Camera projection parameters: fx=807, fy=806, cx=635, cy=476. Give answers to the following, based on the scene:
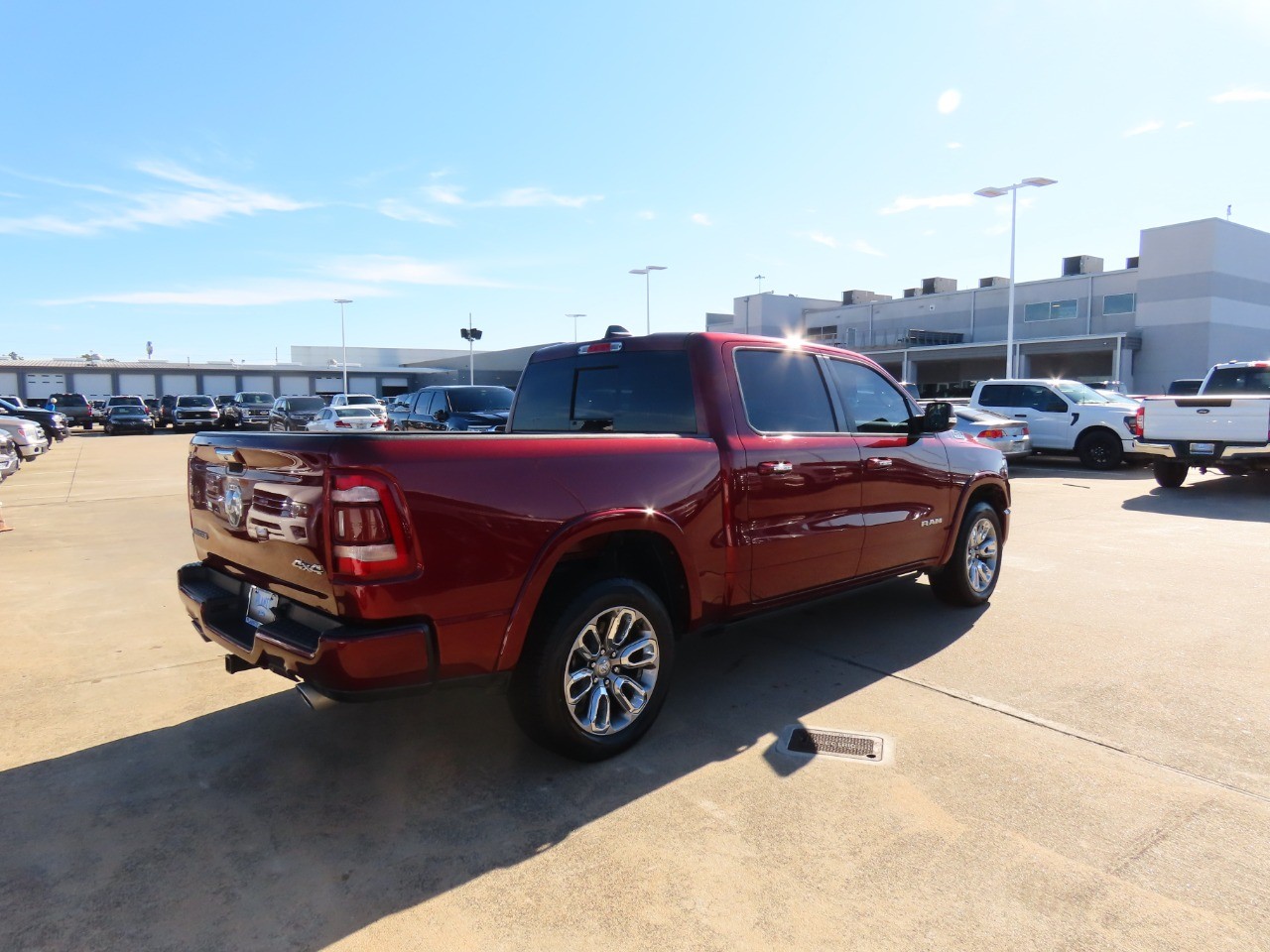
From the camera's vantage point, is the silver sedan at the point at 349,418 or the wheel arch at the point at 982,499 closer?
the wheel arch at the point at 982,499

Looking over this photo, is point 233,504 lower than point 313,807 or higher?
higher

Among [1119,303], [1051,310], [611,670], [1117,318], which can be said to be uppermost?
[1119,303]

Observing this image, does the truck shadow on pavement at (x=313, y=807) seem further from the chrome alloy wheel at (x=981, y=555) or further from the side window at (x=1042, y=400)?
the side window at (x=1042, y=400)

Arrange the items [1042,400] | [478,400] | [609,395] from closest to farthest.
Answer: [609,395] < [478,400] < [1042,400]

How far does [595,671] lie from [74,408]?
46.0 m

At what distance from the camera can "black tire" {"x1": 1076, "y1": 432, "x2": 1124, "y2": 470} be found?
16.1 metres

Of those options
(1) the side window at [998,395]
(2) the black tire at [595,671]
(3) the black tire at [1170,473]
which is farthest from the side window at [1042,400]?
(2) the black tire at [595,671]

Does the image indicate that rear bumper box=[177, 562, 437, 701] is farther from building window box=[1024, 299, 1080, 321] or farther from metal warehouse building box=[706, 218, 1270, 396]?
building window box=[1024, 299, 1080, 321]

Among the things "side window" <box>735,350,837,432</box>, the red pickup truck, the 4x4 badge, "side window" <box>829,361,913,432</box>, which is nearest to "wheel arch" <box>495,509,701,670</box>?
the red pickup truck

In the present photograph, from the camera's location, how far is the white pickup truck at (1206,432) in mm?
11445

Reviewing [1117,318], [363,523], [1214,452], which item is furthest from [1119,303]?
[363,523]

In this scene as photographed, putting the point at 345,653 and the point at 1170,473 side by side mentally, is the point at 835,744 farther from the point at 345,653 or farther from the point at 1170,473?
the point at 1170,473

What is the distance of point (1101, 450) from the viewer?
16.3 meters

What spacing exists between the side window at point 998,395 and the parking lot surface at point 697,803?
42.9 feet
